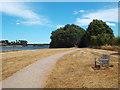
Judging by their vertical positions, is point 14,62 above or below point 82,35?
below

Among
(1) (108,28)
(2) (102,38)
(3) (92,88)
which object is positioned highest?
(1) (108,28)

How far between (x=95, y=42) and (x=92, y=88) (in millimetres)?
40844

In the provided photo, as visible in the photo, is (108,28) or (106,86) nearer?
(106,86)

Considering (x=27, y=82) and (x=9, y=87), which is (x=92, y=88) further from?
(x=9, y=87)

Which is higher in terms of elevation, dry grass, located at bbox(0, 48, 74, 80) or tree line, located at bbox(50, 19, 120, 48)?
tree line, located at bbox(50, 19, 120, 48)

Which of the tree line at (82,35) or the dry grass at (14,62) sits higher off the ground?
the tree line at (82,35)

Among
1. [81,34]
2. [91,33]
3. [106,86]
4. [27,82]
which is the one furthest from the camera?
[81,34]

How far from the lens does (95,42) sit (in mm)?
44781

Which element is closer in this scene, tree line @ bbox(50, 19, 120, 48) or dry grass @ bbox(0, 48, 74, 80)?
dry grass @ bbox(0, 48, 74, 80)

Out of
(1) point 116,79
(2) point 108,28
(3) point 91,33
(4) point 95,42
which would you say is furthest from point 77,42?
(1) point 116,79

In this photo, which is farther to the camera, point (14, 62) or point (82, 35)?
point (82, 35)

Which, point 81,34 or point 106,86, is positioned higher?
point 81,34

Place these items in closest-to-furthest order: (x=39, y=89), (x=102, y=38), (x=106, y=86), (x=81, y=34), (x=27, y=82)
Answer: (x=39, y=89)
(x=106, y=86)
(x=27, y=82)
(x=102, y=38)
(x=81, y=34)

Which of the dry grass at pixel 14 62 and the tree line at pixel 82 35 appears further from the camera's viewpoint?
the tree line at pixel 82 35
